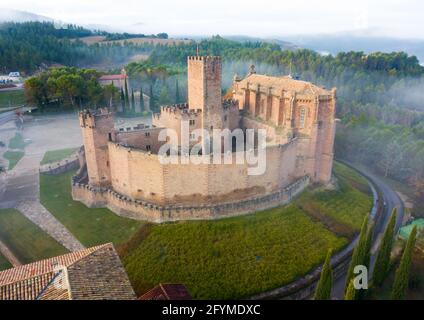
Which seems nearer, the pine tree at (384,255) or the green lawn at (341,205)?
the pine tree at (384,255)

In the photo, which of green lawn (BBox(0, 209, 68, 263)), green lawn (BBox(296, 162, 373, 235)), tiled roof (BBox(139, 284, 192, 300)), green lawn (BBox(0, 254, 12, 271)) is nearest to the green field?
green lawn (BBox(296, 162, 373, 235))

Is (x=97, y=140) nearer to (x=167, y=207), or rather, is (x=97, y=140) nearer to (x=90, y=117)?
(x=90, y=117)

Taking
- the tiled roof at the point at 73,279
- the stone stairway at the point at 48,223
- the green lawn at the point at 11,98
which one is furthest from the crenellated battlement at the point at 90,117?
the green lawn at the point at 11,98

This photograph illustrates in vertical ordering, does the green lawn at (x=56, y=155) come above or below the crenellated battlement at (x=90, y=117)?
below

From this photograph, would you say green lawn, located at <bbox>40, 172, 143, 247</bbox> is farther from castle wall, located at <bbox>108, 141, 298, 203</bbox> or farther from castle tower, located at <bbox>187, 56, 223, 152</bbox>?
castle tower, located at <bbox>187, 56, 223, 152</bbox>

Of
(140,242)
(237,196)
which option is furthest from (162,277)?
(237,196)

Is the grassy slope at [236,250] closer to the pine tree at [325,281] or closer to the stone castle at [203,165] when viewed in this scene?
the stone castle at [203,165]

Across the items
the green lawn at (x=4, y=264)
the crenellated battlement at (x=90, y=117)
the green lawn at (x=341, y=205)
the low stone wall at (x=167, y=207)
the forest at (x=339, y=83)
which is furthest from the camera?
the forest at (x=339, y=83)
